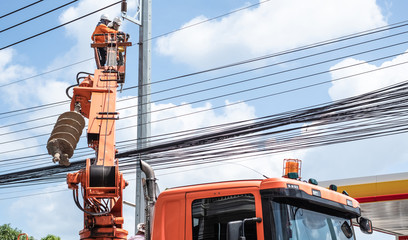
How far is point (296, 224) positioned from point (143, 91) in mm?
9705

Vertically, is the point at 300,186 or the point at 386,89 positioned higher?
the point at 386,89

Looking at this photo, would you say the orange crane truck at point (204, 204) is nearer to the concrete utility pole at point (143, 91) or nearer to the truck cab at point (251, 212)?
the truck cab at point (251, 212)

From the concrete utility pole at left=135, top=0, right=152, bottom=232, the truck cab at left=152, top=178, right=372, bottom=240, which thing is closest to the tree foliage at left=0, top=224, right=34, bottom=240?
the concrete utility pole at left=135, top=0, right=152, bottom=232

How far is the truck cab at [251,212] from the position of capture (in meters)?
5.12

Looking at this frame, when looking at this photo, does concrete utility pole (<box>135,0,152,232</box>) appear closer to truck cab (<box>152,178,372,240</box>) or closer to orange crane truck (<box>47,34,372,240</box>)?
orange crane truck (<box>47,34,372,240</box>)

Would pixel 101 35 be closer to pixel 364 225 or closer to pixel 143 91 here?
pixel 143 91

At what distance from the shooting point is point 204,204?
558cm

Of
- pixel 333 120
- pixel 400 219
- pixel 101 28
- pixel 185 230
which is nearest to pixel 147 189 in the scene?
pixel 185 230

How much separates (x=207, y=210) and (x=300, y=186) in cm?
103

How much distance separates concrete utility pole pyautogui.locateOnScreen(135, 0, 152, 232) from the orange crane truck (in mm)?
5063

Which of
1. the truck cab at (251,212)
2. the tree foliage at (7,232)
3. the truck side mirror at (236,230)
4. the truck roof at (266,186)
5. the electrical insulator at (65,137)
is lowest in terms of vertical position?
the truck side mirror at (236,230)

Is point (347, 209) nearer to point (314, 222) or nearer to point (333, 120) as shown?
point (314, 222)

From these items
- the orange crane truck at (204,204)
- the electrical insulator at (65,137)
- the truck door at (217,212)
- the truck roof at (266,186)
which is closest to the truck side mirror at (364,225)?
the orange crane truck at (204,204)

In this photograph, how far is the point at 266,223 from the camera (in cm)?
509
